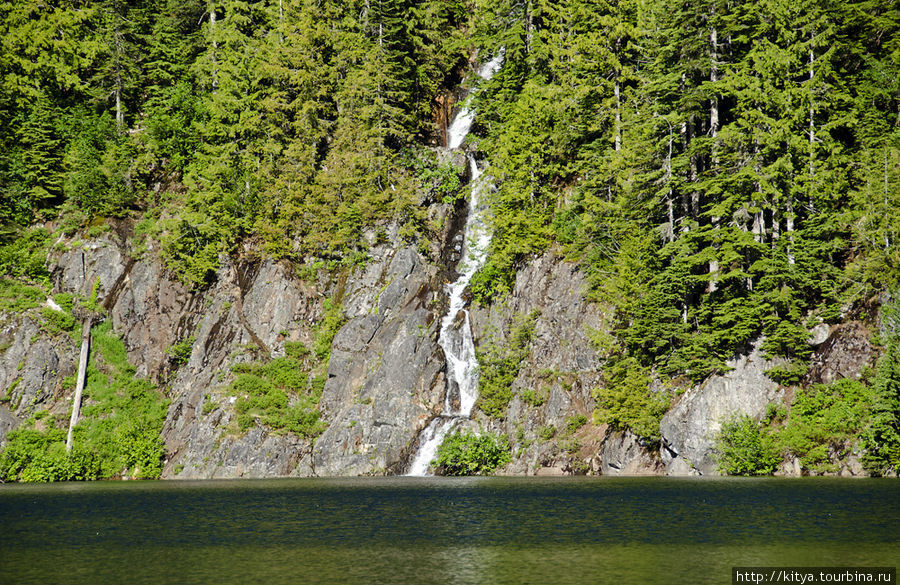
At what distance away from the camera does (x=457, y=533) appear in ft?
62.6

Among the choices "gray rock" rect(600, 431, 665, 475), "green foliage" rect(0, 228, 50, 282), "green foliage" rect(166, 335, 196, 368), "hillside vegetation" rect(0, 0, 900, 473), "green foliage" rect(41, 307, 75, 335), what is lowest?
"gray rock" rect(600, 431, 665, 475)

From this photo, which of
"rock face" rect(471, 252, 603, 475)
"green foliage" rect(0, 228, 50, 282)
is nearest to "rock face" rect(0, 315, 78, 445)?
"green foliage" rect(0, 228, 50, 282)

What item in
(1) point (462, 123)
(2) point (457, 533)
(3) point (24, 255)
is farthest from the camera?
(1) point (462, 123)

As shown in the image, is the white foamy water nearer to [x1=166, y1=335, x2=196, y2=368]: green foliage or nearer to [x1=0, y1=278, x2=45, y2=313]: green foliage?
[x1=166, y1=335, x2=196, y2=368]: green foliage

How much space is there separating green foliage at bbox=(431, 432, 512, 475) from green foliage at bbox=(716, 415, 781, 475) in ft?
39.3

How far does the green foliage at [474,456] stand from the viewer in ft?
133

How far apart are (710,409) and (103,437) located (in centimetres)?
3607

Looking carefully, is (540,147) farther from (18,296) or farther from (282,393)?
(18,296)

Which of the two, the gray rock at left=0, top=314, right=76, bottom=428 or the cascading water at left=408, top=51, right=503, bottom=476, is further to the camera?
the gray rock at left=0, top=314, right=76, bottom=428

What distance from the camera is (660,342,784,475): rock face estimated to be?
34.7m

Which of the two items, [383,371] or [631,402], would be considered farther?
[383,371]

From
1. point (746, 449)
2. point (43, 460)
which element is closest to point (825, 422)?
point (746, 449)

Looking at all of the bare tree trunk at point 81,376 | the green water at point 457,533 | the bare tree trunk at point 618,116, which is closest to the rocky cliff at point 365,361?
the bare tree trunk at point 81,376

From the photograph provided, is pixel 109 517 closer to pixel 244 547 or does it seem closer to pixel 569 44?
pixel 244 547
